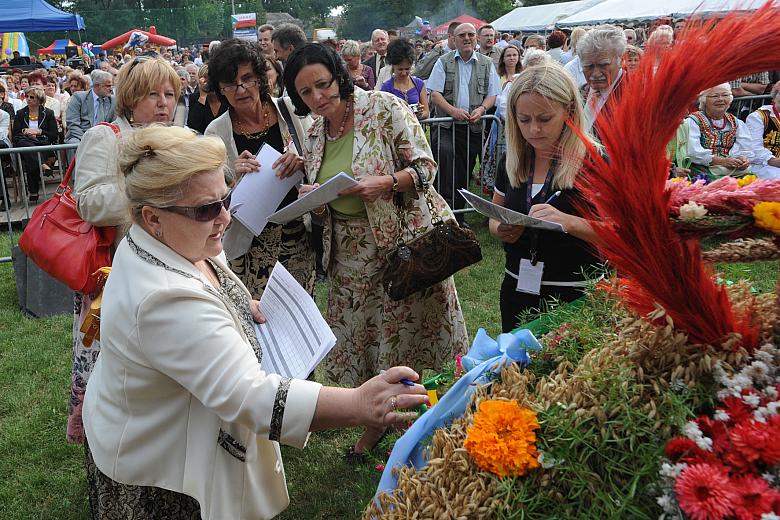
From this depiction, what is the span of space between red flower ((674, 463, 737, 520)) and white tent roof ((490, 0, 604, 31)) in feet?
96.2

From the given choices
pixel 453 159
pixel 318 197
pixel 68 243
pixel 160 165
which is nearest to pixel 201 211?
pixel 160 165

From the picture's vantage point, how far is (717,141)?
6.98 meters

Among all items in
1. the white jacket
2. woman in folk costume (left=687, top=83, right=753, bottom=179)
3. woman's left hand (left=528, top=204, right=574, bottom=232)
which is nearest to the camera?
the white jacket

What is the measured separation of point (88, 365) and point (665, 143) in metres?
2.75

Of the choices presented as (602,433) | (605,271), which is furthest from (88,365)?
(602,433)

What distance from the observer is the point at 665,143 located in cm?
127

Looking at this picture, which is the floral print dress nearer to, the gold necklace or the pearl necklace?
the pearl necklace

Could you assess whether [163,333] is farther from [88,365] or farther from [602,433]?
[88,365]

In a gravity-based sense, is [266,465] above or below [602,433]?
below

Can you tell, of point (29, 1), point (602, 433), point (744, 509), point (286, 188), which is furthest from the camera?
point (29, 1)

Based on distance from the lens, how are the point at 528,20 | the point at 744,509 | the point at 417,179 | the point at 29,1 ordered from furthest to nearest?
the point at 528,20 < the point at 29,1 < the point at 417,179 < the point at 744,509

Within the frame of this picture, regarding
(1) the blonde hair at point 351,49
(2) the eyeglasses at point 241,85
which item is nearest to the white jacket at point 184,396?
(2) the eyeglasses at point 241,85

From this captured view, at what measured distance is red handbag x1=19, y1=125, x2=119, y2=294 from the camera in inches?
115

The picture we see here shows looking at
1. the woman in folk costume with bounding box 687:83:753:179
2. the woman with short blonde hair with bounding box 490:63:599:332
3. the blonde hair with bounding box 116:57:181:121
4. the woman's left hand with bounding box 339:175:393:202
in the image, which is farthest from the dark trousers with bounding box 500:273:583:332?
the woman in folk costume with bounding box 687:83:753:179
